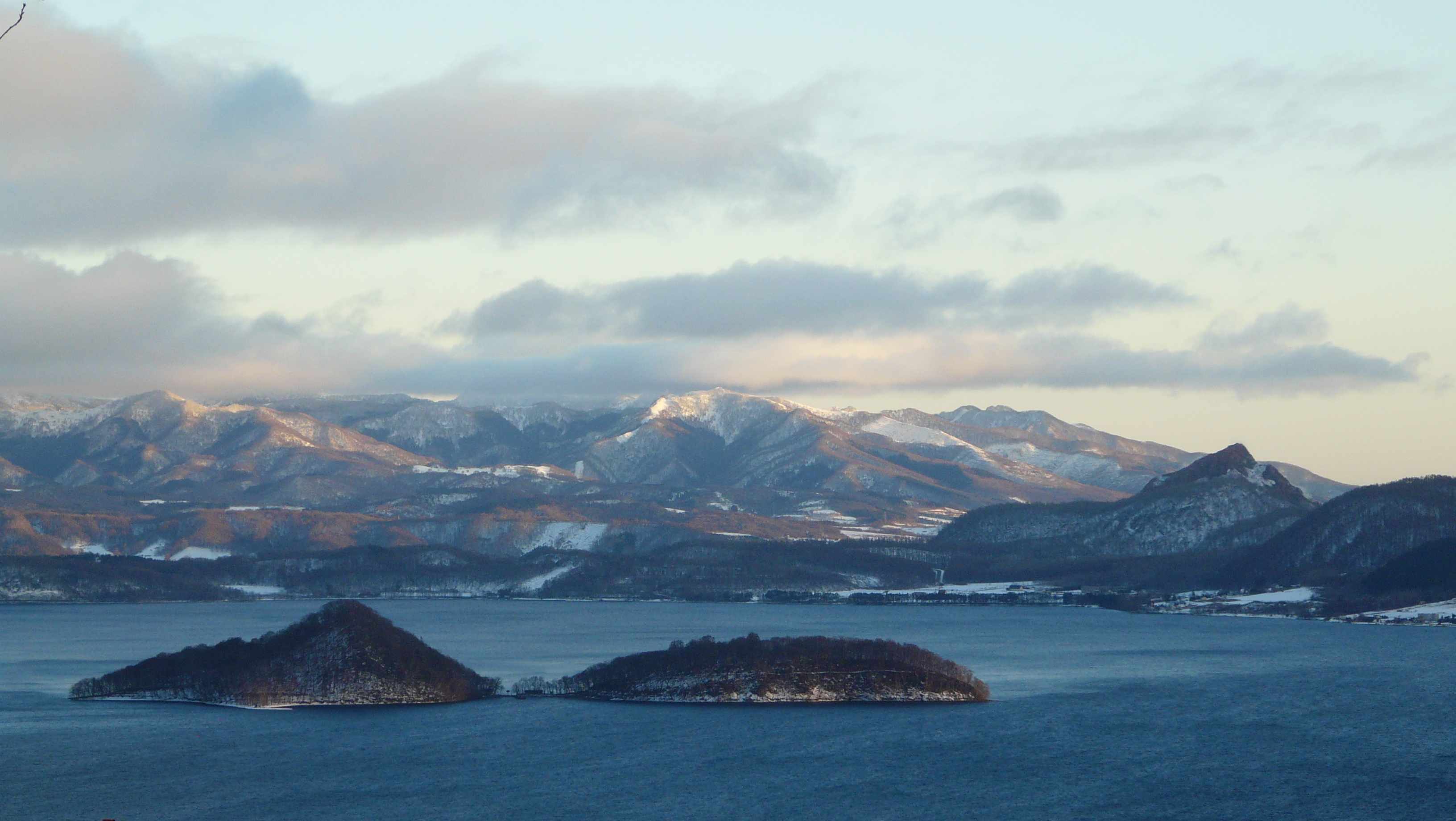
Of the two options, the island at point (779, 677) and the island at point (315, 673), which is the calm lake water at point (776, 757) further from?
the island at point (315, 673)

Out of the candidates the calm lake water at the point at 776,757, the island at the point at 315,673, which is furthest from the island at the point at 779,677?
the island at the point at 315,673

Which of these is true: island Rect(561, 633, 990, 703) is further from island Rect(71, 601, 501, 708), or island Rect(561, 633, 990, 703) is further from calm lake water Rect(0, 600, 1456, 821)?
island Rect(71, 601, 501, 708)

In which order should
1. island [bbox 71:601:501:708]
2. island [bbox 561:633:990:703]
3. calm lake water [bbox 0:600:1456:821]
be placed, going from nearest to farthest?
calm lake water [bbox 0:600:1456:821] → island [bbox 71:601:501:708] → island [bbox 561:633:990:703]

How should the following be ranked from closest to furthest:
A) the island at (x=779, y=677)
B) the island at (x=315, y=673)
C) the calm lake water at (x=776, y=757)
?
the calm lake water at (x=776, y=757) → the island at (x=315, y=673) → the island at (x=779, y=677)

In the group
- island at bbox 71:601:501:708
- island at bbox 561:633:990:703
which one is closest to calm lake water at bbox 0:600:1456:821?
island at bbox 561:633:990:703

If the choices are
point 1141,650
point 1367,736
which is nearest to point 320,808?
point 1367,736

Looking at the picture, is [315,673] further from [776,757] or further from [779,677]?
[776,757]

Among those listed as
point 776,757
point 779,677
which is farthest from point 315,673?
point 776,757
